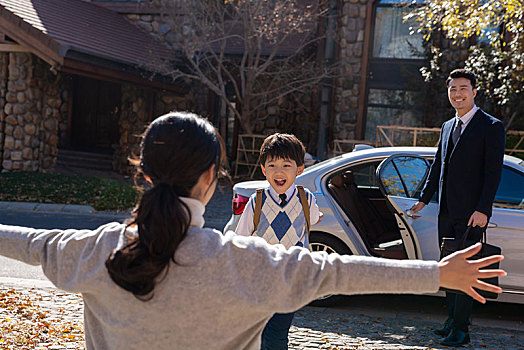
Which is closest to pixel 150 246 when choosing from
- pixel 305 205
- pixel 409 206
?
pixel 305 205

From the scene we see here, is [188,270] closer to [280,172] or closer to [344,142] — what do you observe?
[280,172]

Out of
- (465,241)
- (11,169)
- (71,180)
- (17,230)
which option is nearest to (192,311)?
(17,230)

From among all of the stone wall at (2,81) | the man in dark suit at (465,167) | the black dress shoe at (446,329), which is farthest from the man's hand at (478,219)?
the stone wall at (2,81)

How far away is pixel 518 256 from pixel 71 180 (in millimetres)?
10632

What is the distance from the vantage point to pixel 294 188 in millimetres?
3951

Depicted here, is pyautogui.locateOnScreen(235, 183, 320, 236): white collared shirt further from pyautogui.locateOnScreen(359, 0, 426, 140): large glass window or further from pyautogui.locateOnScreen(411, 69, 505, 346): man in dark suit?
pyautogui.locateOnScreen(359, 0, 426, 140): large glass window

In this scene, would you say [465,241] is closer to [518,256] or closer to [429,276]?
[518,256]

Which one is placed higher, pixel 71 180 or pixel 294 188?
pixel 294 188

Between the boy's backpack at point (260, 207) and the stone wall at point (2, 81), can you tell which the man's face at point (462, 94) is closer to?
the boy's backpack at point (260, 207)

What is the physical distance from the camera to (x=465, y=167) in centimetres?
496

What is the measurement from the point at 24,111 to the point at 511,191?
12456 mm

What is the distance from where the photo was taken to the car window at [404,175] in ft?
19.4

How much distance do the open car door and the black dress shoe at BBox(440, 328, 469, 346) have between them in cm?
91

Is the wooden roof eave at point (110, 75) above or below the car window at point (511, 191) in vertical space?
above
